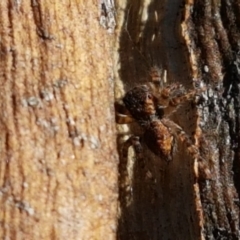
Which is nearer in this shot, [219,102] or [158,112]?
[219,102]

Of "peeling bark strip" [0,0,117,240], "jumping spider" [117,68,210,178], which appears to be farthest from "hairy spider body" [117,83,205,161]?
"peeling bark strip" [0,0,117,240]

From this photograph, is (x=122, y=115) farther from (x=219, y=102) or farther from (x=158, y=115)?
(x=219, y=102)

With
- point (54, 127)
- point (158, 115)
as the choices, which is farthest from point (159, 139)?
point (54, 127)

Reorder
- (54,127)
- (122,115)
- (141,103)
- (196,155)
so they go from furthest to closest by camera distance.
A: (141,103) < (122,115) < (196,155) < (54,127)

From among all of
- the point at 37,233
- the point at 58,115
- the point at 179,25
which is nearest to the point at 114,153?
the point at 58,115

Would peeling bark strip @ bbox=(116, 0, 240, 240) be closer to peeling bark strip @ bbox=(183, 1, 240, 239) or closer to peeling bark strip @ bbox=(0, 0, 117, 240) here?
peeling bark strip @ bbox=(183, 1, 240, 239)
